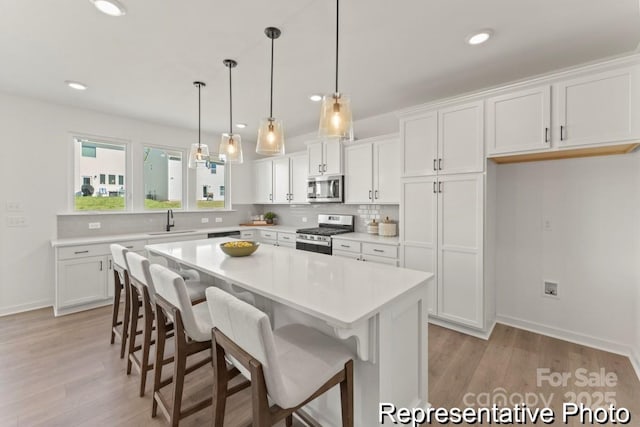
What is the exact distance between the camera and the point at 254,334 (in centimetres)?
103

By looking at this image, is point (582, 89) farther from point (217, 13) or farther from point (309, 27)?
point (217, 13)

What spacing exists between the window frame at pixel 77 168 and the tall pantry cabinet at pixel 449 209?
3.99 meters

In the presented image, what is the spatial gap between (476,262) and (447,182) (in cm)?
84

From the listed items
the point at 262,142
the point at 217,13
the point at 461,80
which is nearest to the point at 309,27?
the point at 217,13

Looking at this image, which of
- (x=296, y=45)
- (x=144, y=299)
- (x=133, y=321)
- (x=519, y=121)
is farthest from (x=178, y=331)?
(x=519, y=121)

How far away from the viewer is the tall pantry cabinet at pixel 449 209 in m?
2.72

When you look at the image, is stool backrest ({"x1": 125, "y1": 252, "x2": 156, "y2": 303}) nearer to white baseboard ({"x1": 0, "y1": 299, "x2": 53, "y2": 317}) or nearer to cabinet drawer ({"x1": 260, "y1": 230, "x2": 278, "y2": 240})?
white baseboard ({"x1": 0, "y1": 299, "x2": 53, "y2": 317})

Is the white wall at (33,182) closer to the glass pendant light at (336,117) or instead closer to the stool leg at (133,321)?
the stool leg at (133,321)

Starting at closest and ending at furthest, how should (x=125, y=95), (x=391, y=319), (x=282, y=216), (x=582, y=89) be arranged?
(x=391, y=319)
(x=582, y=89)
(x=125, y=95)
(x=282, y=216)

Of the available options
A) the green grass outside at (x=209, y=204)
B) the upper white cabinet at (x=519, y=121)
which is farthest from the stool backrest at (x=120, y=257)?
the upper white cabinet at (x=519, y=121)

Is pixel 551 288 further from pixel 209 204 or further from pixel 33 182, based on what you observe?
pixel 33 182

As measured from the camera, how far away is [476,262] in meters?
2.72

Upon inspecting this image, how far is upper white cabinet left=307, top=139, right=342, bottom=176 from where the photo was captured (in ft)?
13.5

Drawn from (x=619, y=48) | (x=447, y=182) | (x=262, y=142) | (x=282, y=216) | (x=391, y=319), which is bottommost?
(x=391, y=319)
